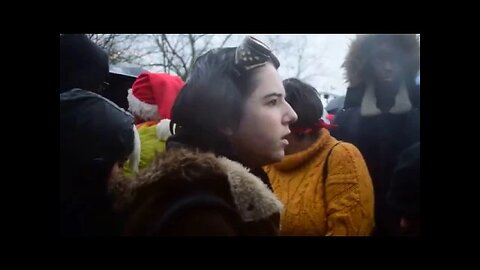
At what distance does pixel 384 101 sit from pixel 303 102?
15.5 inches

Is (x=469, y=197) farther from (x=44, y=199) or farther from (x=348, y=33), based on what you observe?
(x=44, y=199)

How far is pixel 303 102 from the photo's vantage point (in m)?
2.62

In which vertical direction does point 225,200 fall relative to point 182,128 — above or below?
below

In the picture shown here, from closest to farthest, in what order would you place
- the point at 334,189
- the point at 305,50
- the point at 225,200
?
the point at 225,200
the point at 334,189
the point at 305,50

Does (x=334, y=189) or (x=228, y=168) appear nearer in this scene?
(x=228, y=168)

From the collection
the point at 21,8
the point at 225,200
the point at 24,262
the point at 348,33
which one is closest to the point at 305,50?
the point at 348,33

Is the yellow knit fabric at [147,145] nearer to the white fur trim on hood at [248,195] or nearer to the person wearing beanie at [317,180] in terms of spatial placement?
the white fur trim on hood at [248,195]

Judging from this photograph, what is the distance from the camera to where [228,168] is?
7.32 feet

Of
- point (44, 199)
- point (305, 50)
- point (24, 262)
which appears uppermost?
point (305, 50)

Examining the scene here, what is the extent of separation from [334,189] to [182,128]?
27.1 inches

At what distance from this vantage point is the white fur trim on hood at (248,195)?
7.13ft

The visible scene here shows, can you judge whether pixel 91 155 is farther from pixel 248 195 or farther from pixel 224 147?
pixel 248 195

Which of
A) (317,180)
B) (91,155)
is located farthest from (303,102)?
(91,155)

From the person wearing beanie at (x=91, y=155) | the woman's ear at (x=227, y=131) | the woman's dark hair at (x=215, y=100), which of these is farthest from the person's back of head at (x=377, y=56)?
the person wearing beanie at (x=91, y=155)
